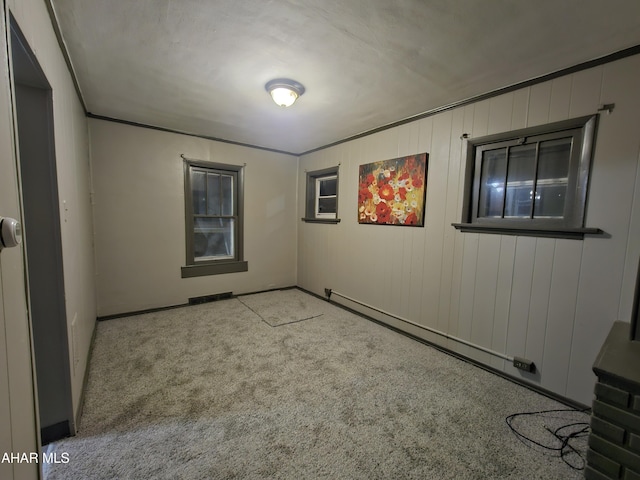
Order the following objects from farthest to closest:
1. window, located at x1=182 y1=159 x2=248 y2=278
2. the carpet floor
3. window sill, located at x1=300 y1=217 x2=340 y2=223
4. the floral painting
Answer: window sill, located at x1=300 y1=217 x2=340 y2=223 < window, located at x1=182 y1=159 x2=248 y2=278 < the floral painting < the carpet floor

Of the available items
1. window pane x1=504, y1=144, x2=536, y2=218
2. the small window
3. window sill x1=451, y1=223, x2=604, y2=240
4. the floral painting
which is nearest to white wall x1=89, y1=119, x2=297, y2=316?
the small window

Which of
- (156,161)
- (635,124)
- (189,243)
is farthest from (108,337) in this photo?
(635,124)

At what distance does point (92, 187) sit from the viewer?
119 inches

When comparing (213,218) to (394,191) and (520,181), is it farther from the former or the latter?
(520,181)

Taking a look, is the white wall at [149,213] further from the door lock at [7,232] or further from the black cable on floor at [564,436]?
the black cable on floor at [564,436]

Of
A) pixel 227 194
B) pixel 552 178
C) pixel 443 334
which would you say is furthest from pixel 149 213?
pixel 552 178

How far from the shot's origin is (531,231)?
2.03m

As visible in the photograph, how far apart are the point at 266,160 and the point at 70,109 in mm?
2513

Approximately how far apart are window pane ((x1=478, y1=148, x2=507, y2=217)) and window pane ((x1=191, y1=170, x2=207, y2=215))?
347 cm

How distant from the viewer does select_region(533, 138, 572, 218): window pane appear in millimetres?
1938

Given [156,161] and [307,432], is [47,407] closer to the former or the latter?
[307,432]

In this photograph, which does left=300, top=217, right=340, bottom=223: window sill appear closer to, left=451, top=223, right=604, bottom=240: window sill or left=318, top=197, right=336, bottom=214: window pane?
left=318, top=197, right=336, bottom=214: window pane

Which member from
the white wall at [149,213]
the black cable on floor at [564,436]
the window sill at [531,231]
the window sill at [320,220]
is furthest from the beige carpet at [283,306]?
the black cable on floor at [564,436]

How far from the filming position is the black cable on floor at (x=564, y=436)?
1.44 meters
